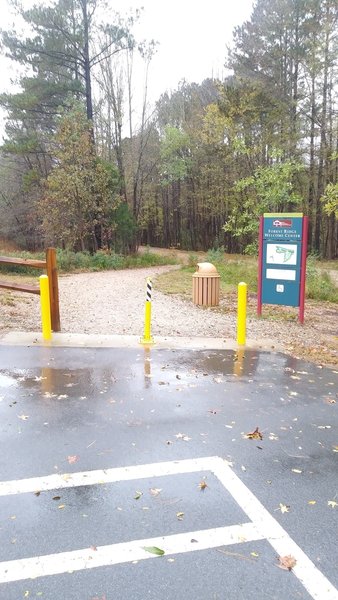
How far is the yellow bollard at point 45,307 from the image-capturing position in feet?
23.2

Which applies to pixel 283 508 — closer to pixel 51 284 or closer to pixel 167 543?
pixel 167 543

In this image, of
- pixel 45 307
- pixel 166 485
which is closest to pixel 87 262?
pixel 45 307

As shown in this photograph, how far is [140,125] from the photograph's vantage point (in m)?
25.8

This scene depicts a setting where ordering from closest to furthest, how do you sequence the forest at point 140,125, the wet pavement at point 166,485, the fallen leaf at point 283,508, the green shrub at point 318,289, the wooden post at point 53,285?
1. the wet pavement at point 166,485
2. the fallen leaf at point 283,508
3. the wooden post at point 53,285
4. the green shrub at point 318,289
5. the forest at point 140,125

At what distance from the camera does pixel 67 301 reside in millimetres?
11508

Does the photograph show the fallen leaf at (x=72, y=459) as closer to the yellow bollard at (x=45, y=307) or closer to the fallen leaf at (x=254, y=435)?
the fallen leaf at (x=254, y=435)

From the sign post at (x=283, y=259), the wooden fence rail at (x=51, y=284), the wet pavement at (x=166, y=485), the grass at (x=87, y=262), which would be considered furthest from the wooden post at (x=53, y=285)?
the grass at (x=87, y=262)

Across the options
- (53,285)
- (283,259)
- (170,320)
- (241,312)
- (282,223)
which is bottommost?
(170,320)

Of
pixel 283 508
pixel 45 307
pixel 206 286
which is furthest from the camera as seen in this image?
pixel 206 286

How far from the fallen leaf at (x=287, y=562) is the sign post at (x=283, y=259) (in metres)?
7.05

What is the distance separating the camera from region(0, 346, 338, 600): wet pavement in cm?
229

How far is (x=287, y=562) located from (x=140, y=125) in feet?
87.2

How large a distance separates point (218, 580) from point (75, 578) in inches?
30.5

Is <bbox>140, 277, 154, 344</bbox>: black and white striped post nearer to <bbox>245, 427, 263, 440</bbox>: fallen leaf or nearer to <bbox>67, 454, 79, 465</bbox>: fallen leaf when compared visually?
<bbox>245, 427, 263, 440</bbox>: fallen leaf
